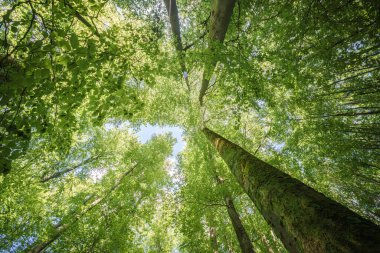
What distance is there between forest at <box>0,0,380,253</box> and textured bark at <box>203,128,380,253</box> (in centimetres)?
1

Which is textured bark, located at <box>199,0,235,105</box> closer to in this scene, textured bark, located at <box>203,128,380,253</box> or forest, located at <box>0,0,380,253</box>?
forest, located at <box>0,0,380,253</box>

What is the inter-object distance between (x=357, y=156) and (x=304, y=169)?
4.47 meters

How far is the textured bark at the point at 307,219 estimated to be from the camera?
1.32 m

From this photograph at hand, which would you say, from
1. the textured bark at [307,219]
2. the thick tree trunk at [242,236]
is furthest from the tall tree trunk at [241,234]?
the textured bark at [307,219]

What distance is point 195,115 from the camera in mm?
10531

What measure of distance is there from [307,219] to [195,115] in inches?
351

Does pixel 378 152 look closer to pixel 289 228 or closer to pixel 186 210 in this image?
pixel 186 210

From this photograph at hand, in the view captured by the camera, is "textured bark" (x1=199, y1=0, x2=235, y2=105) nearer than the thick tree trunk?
Yes

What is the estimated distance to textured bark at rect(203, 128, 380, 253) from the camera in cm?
132

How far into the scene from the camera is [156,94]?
41.1 ft

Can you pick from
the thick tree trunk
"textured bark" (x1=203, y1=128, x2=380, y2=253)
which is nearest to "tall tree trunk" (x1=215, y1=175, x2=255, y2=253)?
the thick tree trunk

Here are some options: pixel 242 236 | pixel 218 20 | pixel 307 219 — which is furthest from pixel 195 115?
pixel 307 219

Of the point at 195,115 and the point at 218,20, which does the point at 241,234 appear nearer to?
the point at 195,115

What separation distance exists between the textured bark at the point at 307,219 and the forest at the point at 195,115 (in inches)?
0.5
